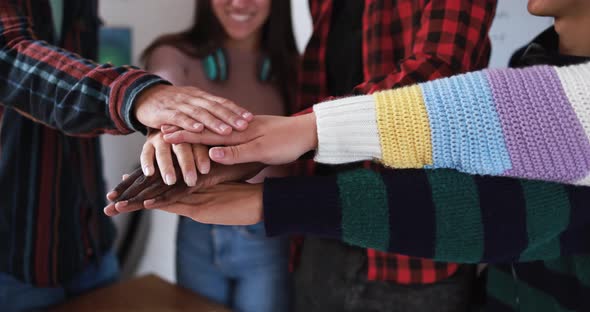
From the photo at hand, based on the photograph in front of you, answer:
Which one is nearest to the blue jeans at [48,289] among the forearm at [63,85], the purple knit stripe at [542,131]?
the forearm at [63,85]

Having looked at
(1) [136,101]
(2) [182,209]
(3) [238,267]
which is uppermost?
(1) [136,101]

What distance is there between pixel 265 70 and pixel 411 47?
43cm

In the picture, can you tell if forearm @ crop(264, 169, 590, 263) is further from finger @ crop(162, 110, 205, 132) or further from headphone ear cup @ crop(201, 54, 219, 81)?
headphone ear cup @ crop(201, 54, 219, 81)

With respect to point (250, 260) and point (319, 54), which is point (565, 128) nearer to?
point (319, 54)

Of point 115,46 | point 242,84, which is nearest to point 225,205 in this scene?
point 242,84

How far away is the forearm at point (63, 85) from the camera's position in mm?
566

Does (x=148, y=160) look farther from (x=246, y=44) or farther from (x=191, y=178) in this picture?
(x=246, y=44)

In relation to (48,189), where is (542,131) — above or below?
above

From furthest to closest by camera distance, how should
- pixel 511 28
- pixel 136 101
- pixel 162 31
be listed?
pixel 162 31 → pixel 511 28 → pixel 136 101

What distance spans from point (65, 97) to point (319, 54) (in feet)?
1.32

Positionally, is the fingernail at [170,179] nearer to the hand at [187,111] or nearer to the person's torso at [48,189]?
the hand at [187,111]

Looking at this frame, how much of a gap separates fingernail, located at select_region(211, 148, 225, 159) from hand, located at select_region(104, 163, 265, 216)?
0.03 meters

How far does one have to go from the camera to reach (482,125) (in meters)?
0.44

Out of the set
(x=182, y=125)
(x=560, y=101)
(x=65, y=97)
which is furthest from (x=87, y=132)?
(x=560, y=101)
